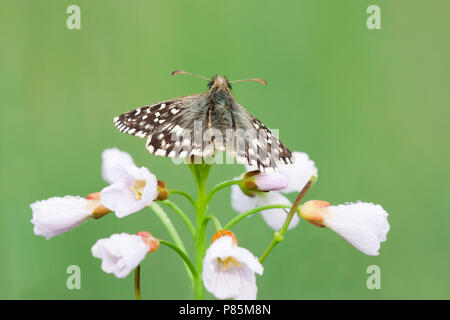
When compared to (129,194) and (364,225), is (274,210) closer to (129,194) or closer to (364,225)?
(364,225)

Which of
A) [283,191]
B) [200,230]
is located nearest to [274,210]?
[283,191]

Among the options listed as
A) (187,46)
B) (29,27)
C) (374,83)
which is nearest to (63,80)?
(29,27)

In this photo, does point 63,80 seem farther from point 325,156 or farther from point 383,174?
point 383,174

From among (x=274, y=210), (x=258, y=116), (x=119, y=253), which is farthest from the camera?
(x=258, y=116)

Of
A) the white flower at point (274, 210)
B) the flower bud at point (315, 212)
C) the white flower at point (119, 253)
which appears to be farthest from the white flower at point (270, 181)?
the white flower at point (119, 253)

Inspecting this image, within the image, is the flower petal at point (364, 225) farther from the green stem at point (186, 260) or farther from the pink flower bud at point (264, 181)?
the green stem at point (186, 260)


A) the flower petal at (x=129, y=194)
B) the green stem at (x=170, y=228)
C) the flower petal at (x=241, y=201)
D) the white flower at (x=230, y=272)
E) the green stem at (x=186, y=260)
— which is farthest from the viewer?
the flower petal at (x=241, y=201)

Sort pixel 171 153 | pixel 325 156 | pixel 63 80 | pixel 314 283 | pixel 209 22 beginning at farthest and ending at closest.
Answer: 1. pixel 209 22
2. pixel 63 80
3. pixel 325 156
4. pixel 314 283
5. pixel 171 153
